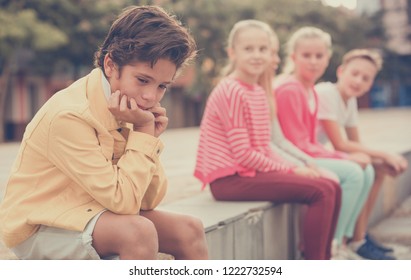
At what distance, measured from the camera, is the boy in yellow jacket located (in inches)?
87.5

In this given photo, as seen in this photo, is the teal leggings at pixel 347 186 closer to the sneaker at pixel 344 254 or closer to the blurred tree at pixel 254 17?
the sneaker at pixel 344 254

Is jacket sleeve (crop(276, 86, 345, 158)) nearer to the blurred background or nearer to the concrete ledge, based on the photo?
the concrete ledge

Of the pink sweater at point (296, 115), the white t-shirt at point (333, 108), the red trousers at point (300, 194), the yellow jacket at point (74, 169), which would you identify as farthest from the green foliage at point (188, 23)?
the yellow jacket at point (74, 169)

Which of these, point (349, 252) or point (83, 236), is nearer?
point (83, 236)

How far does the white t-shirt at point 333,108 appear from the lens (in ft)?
15.4

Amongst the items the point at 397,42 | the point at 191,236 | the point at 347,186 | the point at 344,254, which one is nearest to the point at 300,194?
the point at 347,186

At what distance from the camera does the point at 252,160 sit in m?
3.78

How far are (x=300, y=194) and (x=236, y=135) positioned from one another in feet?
1.52

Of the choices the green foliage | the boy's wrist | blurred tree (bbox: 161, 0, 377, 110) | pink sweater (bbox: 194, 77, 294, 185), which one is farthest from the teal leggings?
blurred tree (bbox: 161, 0, 377, 110)

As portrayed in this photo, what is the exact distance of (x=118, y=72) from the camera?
2350mm
